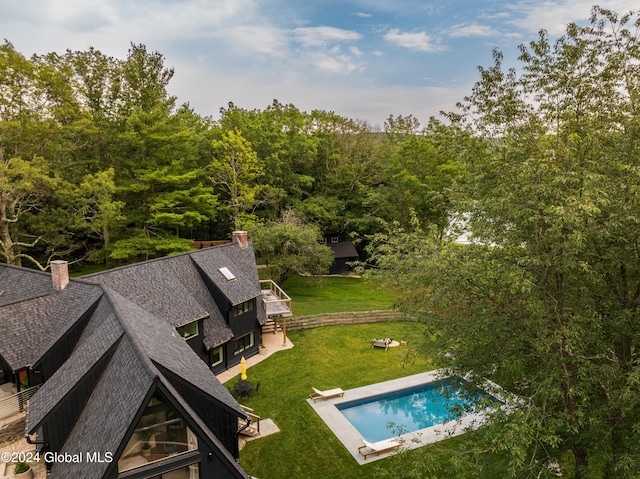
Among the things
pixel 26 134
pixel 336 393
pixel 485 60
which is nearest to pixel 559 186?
pixel 485 60

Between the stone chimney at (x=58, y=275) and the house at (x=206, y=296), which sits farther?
the house at (x=206, y=296)

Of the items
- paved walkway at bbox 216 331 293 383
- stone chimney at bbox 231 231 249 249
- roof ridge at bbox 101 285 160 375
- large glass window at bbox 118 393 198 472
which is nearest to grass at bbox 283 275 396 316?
paved walkway at bbox 216 331 293 383

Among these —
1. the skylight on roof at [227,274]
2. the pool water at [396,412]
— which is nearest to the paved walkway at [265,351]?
the skylight on roof at [227,274]

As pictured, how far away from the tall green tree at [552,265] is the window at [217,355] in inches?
487

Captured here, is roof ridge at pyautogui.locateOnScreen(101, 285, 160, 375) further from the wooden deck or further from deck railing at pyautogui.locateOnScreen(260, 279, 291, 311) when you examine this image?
deck railing at pyautogui.locateOnScreen(260, 279, 291, 311)

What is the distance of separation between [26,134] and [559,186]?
30.5 meters

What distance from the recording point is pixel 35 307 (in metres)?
14.6

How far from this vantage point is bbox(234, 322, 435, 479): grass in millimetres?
12844

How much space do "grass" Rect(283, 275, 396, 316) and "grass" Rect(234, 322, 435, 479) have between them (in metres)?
3.44

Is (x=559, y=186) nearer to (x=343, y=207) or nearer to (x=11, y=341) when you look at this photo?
(x=11, y=341)

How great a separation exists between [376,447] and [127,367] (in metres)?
8.78

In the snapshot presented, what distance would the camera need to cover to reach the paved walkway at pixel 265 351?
1902cm

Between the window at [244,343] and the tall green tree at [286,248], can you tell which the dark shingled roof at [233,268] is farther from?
the tall green tree at [286,248]

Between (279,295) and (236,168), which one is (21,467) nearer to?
(279,295)
